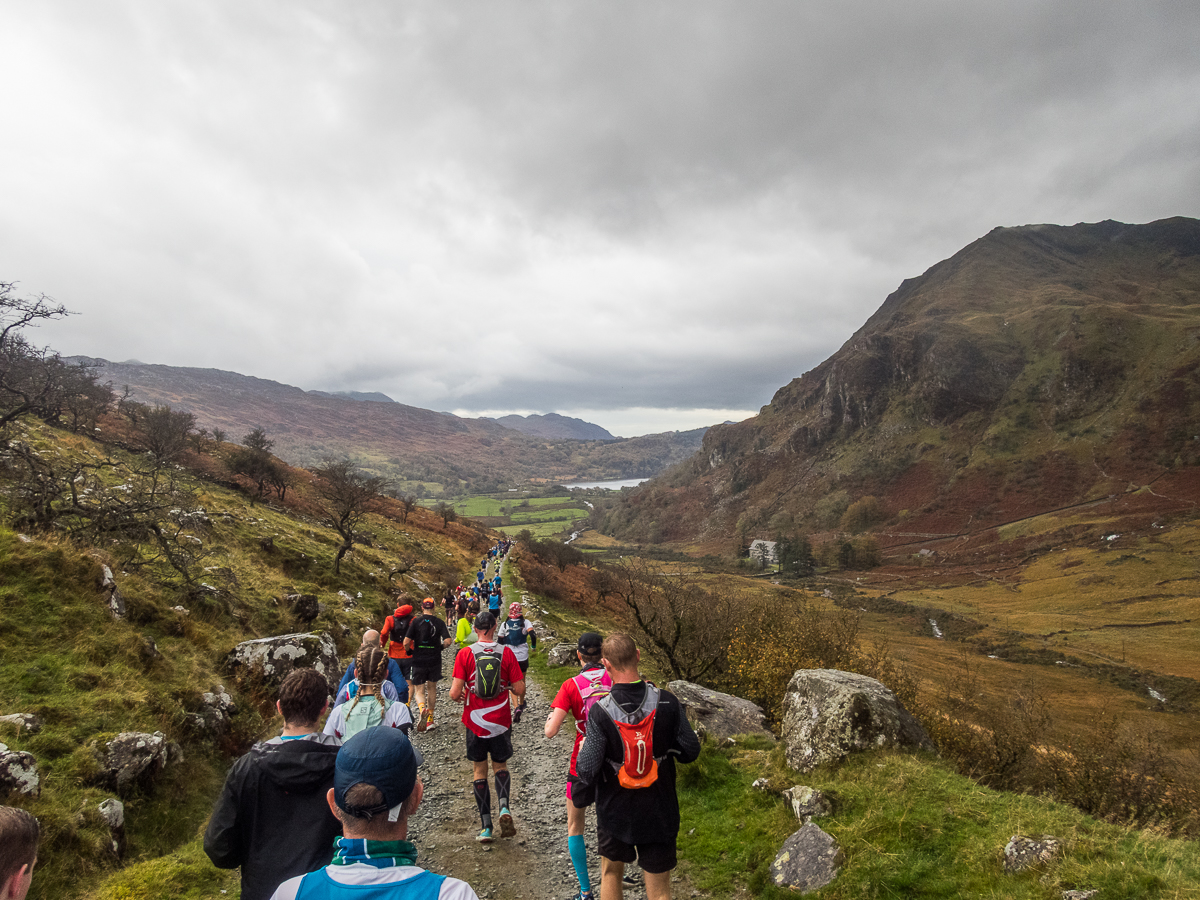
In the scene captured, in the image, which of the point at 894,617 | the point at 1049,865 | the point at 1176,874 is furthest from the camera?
the point at 894,617

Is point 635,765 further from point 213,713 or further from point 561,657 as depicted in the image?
point 561,657

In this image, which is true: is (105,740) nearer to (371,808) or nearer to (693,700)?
(371,808)

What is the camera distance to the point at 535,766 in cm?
1010

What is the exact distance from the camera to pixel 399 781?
8.56ft

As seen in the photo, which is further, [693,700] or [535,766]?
[693,700]

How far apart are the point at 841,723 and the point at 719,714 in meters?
3.33

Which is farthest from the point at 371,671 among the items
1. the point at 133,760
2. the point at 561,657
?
the point at 561,657

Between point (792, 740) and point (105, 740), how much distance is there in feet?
33.5

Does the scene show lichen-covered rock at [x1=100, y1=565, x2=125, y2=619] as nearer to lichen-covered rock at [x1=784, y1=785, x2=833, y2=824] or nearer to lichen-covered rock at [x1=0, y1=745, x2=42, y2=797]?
lichen-covered rock at [x1=0, y1=745, x2=42, y2=797]

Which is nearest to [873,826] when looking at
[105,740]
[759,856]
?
[759,856]

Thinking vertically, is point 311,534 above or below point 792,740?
above

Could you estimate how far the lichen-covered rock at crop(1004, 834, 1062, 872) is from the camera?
5.16m

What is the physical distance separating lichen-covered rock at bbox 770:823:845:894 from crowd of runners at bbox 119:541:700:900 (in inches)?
84.4

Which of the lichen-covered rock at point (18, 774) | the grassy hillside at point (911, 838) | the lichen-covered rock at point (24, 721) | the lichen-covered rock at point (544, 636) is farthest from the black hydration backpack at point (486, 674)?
the lichen-covered rock at point (544, 636)
